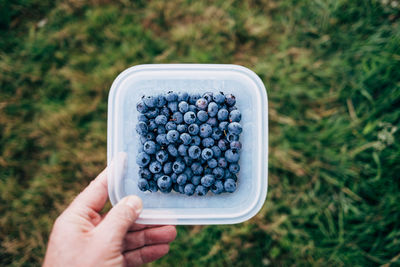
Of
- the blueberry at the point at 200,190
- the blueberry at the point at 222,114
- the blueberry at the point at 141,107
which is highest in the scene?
the blueberry at the point at 141,107

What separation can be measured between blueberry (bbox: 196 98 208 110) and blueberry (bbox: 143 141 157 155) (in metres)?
0.32

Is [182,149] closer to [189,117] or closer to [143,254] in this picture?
[189,117]

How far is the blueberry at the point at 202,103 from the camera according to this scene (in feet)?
5.25

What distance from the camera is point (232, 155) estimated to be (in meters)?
1.58

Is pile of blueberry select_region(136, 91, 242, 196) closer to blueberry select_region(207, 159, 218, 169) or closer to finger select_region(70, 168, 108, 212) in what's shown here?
blueberry select_region(207, 159, 218, 169)

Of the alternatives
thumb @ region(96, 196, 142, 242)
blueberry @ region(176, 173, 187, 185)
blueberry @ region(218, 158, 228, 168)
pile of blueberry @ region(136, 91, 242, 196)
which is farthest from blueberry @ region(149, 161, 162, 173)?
blueberry @ region(218, 158, 228, 168)

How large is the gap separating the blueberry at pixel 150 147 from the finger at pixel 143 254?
0.72m

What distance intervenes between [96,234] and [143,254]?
0.55m

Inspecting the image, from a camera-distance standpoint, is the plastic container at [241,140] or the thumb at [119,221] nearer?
the thumb at [119,221]

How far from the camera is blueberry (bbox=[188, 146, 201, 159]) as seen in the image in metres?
1.58

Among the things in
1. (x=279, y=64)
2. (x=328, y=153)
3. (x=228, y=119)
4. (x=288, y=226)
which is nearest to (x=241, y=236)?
(x=288, y=226)

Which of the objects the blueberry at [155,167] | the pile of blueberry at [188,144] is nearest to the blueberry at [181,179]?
the pile of blueberry at [188,144]

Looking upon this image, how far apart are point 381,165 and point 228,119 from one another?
1.39m

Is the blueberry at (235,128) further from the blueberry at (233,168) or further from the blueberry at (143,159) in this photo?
the blueberry at (143,159)
